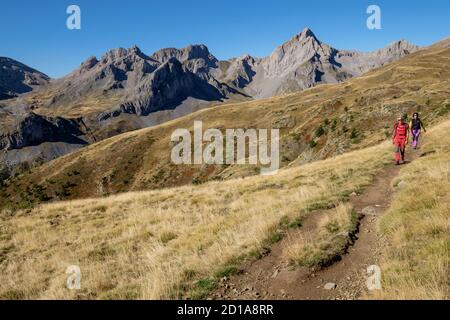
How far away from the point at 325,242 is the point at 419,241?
2.31 meters

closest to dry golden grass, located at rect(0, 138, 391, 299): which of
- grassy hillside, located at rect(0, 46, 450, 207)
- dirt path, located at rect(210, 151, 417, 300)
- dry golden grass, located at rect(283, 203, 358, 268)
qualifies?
dirt path, located at rect(210, 151, 417, 300)

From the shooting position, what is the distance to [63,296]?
934 centimetres

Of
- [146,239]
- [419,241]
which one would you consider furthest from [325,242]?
[146,239]

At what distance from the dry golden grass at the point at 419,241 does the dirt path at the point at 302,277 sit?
0.52m

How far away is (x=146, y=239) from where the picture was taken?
15086 millimetres

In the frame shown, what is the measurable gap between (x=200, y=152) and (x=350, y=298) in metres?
94.9

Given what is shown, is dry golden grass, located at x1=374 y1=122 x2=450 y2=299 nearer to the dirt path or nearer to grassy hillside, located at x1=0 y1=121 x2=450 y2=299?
grassy hillside, located at x1=0 y1=121 x2=450 y2=299

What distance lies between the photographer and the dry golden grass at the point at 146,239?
9.86 m

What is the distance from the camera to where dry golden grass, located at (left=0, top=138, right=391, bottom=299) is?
9859 millimetres

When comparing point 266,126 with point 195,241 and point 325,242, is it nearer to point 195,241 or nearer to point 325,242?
point 195,241

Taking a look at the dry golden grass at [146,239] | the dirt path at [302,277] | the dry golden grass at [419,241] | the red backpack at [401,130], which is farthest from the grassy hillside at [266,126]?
the dirt path at [302,277]

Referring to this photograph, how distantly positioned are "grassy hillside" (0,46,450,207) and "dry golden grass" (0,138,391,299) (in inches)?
1272

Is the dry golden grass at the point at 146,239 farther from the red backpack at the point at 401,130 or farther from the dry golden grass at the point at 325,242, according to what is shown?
the red backpack at the point at 401,130
